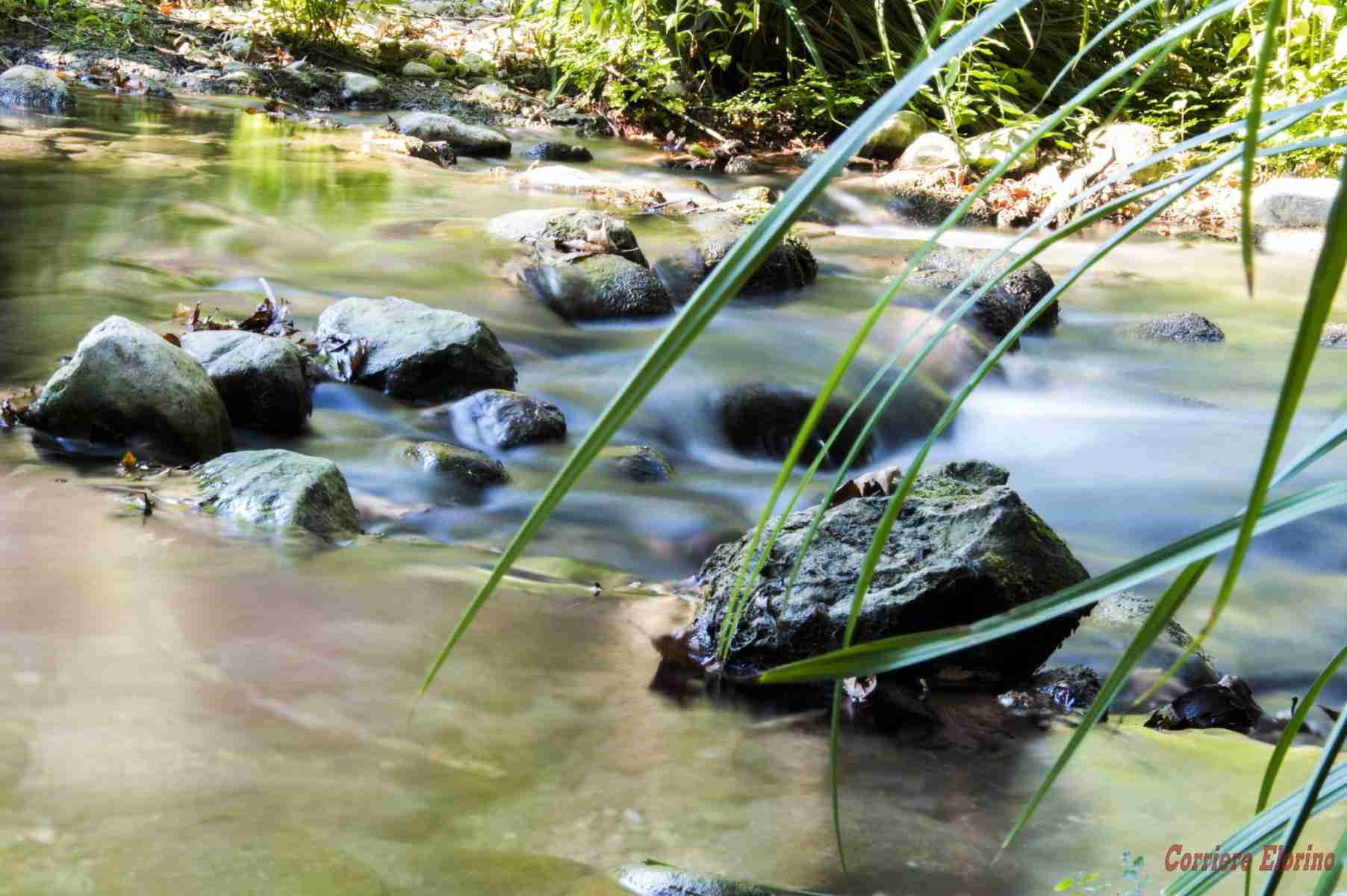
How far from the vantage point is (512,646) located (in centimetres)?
253

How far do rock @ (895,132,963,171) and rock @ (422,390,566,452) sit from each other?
647 centimetres

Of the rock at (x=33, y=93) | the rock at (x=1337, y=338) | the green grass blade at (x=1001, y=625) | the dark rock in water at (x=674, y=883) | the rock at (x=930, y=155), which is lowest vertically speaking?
the dark rock in water at (x=674, y=883)

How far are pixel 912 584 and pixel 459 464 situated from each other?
1810 mm

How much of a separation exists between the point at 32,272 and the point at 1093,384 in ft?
16.4

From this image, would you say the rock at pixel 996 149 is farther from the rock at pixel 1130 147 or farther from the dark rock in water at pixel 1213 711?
the dark rock in water at pixel 1213 711

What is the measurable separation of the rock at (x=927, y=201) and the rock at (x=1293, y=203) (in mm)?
1987

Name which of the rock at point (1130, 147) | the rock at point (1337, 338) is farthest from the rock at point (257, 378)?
the rock at point (1130, 147)

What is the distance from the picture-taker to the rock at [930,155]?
33.1ft

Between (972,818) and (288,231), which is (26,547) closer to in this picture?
(972,818)

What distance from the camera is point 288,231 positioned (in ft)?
22.0

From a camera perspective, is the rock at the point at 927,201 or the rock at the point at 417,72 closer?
the rock at the point at 927,201

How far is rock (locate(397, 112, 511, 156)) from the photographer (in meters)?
9.87

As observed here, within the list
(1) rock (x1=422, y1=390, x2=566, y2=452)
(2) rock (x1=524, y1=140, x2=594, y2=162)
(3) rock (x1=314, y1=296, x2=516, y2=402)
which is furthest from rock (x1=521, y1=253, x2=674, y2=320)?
(2) rock (x1=524, y1=140, x2=594, y2=162)

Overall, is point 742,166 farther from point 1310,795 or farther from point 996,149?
point 1310,795
